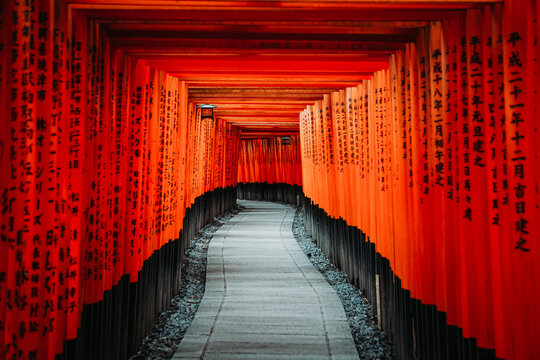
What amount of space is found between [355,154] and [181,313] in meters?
3.64

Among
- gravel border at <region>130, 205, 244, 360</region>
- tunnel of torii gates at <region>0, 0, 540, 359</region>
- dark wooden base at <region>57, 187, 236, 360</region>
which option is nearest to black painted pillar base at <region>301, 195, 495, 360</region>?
tunnel of torii gates at <region>0, 0, 540, 359</region>

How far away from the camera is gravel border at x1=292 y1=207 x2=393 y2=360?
17.7ft

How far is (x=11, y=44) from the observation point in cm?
246

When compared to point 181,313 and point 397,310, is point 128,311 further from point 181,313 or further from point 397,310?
point 397,310

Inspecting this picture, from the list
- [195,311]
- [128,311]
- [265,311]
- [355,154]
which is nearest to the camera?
[128,311]

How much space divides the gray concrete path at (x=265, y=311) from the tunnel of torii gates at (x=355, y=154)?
2.18 feet

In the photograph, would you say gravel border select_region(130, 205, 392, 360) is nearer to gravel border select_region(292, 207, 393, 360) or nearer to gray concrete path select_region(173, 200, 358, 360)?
gravel border select_region(292, 207, 393, 360)

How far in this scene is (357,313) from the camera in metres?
6.63

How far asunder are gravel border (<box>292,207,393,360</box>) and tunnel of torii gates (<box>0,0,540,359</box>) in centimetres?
24

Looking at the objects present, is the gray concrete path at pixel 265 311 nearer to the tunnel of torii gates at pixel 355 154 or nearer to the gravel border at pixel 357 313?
the gravel border at pixel 357 313

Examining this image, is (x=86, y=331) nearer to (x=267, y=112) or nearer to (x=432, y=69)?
(x=432, y=69)

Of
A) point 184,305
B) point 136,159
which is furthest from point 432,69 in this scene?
point 184,305

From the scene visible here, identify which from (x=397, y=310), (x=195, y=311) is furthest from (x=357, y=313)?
(x=195, y=311)

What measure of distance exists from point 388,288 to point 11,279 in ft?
13.9
